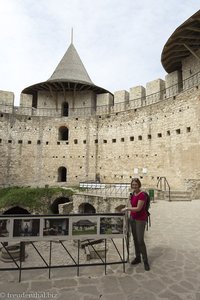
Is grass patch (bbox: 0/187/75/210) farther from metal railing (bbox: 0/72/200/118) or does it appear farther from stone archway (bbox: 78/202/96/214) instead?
metal railing (bbox: 0/72/200/118)

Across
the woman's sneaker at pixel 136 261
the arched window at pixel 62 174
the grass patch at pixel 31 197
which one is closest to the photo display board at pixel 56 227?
the woman's sneaker at pixel 136 261

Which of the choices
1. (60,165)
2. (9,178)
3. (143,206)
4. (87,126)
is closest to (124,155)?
(87,126)

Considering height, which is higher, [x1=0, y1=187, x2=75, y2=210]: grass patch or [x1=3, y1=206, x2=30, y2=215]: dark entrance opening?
[x1=0, y1=187, x2=75, y2=210]: grass patch

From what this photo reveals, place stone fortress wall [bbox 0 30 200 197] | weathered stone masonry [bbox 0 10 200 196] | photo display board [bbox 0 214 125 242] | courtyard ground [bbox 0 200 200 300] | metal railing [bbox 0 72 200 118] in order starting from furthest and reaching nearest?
metal railing [bbox 0 72 200 118] → stone fortress wall [bbox 0 30 200 197] → weathered stone masonry [bbox 0 10 200 196] → photo display board [bbox 0 214 125 242] → courtyard ground [bbox 0 200 200 300]

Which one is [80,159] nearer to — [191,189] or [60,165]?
[60,165]

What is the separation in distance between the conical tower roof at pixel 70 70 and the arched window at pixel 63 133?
4609mm

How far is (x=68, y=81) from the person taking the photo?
1973 centimetres

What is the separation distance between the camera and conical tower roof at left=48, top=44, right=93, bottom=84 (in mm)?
21062

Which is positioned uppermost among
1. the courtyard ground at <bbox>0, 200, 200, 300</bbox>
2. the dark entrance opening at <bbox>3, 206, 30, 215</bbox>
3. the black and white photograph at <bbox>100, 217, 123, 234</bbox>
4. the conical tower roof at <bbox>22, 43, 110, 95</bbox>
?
the conical tower roof at <bbox>22, 43, 110, 95</bbox>

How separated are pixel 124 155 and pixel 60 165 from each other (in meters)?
5.99

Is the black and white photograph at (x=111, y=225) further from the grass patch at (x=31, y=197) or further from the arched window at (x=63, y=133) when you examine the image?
the arched window at (x=63, y=133)

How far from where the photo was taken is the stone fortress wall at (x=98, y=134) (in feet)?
50.6

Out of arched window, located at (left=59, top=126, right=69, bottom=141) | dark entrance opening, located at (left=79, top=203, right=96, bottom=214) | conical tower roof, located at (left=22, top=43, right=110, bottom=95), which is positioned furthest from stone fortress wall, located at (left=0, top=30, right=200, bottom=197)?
dark entrance opening, located at (left=79, top=203, right=96, bottom=214)

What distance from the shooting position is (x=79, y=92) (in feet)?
72.4
